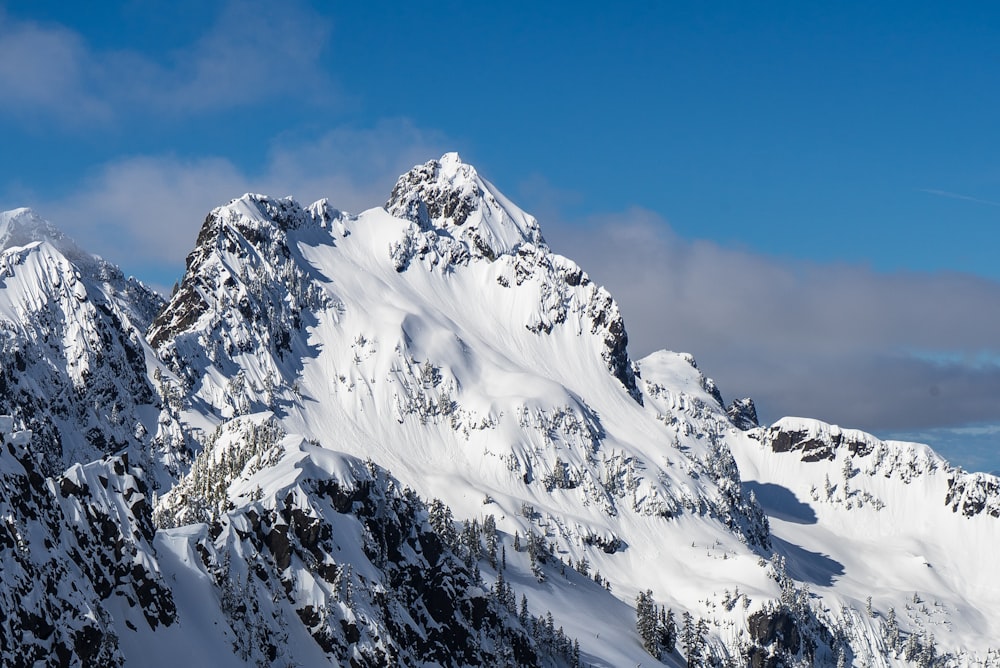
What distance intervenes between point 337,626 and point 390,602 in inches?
424

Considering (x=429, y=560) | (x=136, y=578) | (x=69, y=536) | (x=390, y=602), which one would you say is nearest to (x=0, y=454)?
(x=69, y=536)

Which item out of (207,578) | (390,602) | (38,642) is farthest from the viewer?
(390,602)

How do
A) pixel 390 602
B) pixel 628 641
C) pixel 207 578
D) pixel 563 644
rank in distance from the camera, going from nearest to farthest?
1. pixel 207 578
2. pixel 390 602
3. pixel 563 644
4. pixel 628 641

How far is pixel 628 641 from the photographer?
19550 centimetres

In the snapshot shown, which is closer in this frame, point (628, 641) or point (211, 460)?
point (211, 460)

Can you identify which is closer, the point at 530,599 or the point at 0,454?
the point at 0,454

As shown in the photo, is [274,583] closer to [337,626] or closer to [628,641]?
[337,626]

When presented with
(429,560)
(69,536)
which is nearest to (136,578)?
(69,536)

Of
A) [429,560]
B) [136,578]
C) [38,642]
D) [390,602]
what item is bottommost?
[38,642]

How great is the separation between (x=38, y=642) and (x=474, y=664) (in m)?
72.3

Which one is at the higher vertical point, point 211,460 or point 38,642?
point 211,460

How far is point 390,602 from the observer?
427 ft

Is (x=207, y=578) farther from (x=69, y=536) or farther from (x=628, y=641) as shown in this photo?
(x=628, y=641)

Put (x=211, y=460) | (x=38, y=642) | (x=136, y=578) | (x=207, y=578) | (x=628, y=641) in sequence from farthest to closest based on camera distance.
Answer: (x=628, y=641) < (x=211, y=460) < (x=207, y=578) < (x=136, y=578) < (x=38, y=642)
